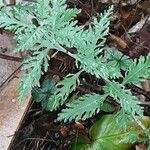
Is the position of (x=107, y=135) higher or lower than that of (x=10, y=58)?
lower

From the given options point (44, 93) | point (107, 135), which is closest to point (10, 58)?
point (44, 93)

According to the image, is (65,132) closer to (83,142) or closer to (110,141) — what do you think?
(83,142)

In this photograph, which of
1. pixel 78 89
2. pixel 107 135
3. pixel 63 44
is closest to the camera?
pixel 63 44

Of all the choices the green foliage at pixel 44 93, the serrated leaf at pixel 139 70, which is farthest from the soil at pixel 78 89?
the serrated leaf at pixel 139 70

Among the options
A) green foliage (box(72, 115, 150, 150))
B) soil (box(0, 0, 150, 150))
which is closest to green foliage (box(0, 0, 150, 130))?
green foliage (box(72, 115, 150, 150))

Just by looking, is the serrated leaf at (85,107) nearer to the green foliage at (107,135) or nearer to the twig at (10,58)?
the green foliage at (107,135)

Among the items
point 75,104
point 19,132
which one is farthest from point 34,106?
point 75,104

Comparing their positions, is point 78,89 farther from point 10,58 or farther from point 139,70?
point 139,70
